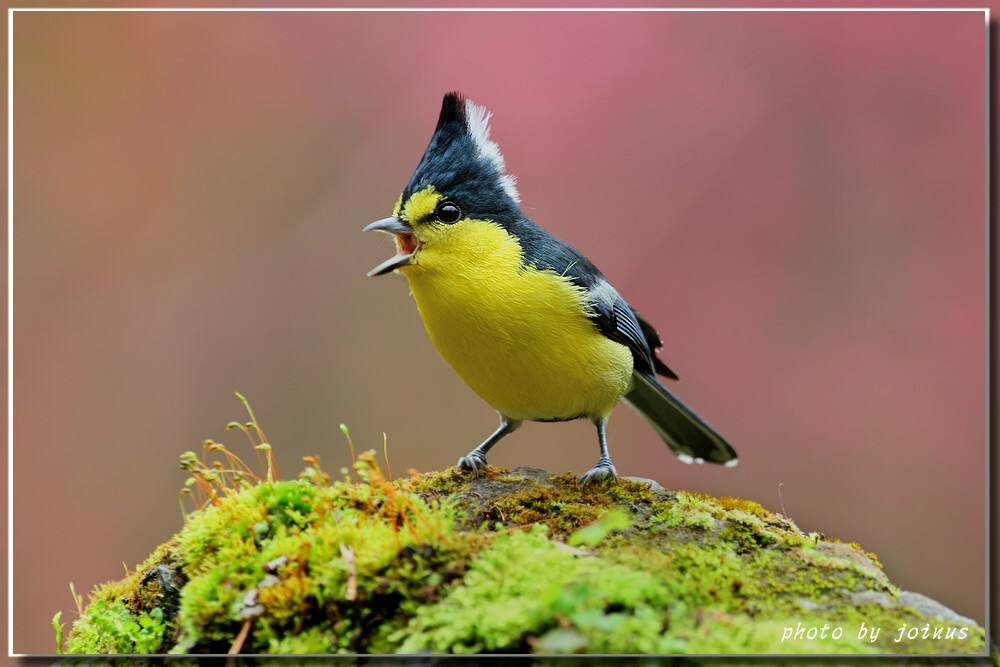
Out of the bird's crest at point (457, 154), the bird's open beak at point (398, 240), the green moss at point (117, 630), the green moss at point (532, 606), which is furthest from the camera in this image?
the bird's crest at point (457, 154)

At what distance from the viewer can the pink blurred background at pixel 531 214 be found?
3328 mm

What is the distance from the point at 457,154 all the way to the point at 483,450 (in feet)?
3.49

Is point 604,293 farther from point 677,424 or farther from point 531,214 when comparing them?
point 677,424

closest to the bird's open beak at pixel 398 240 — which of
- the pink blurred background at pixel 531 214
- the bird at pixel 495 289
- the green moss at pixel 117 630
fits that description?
the bird at pixel 495 289

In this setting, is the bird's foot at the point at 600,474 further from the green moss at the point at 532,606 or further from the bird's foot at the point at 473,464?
the green moss at the point at 532,606

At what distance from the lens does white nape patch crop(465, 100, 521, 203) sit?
2.86 m

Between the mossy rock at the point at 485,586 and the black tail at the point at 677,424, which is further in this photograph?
the black tail at the point at 677,424

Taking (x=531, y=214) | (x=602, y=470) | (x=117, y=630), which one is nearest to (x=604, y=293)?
(x=531, y=214)

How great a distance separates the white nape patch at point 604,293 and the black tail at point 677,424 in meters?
0.33

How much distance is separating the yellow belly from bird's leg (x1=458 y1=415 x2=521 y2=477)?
208 millimetres

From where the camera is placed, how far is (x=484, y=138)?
292 centimetres

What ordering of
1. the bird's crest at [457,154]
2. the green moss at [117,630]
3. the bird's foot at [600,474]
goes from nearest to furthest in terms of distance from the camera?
1. the green moss at [117,630]
2. the bird's crest at [457,154]
3. the bird's foot at [600,474]

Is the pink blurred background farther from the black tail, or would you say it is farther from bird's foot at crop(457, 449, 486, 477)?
bird's foot at crop(457, 449, 486, 477)

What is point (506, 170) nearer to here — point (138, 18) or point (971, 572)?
point (138, 18)
